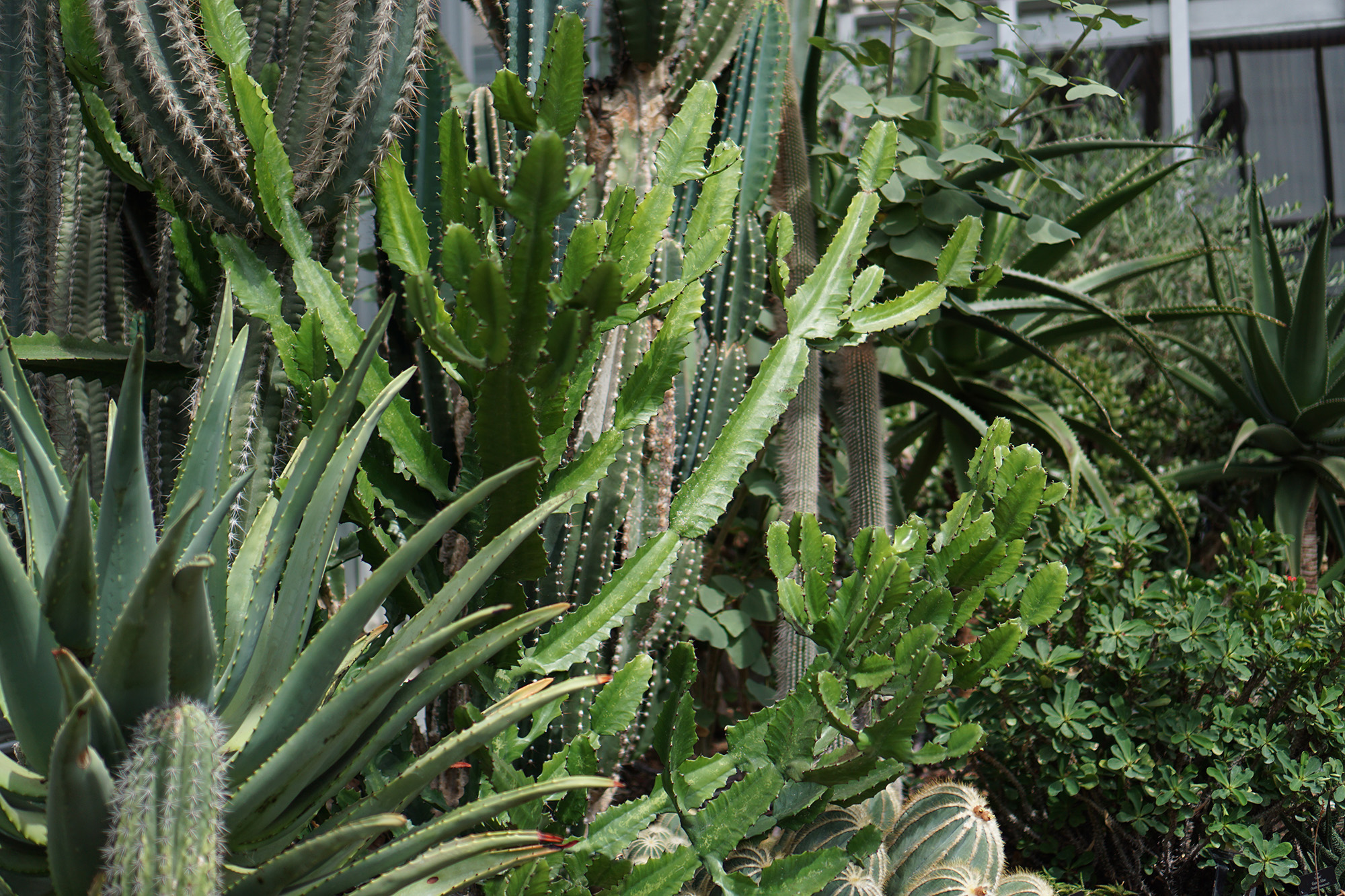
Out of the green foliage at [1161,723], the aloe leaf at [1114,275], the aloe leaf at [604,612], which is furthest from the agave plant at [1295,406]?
the aloe leaf at [604,612]

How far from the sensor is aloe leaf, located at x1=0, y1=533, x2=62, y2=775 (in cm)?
96

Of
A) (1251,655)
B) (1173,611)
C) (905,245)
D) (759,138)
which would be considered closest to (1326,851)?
(1251,655)

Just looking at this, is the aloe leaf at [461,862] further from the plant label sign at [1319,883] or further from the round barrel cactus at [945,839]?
the plant label sign at [1319,883]

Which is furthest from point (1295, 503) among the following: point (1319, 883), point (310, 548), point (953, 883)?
point (310, 548)

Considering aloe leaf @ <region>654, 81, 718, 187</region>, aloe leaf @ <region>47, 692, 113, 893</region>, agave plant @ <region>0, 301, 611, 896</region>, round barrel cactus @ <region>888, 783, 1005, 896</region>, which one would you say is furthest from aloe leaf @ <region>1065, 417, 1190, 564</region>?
aloe leaf @ <region>47, 692, 113, 893</region>

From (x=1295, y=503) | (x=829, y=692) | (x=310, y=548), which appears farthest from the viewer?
(x=1295, y=503)

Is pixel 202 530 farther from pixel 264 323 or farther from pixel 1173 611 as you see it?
pixel 1173 611

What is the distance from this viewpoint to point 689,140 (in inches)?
64.9

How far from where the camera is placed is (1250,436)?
11.2ft

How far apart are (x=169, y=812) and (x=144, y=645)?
155 millimetres

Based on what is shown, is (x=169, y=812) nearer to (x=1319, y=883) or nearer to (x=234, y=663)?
(x=234, y=663)

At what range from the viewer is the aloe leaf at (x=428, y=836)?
1.05 m

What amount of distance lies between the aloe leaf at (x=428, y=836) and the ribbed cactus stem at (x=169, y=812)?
143 millimetres

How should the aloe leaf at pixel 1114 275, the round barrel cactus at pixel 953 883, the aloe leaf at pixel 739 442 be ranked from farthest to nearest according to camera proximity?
the aloe leaf at pixel 1114 275 < the round barrel cactus at pixel 953 883 < the aloe leaf at pixel 739 442
